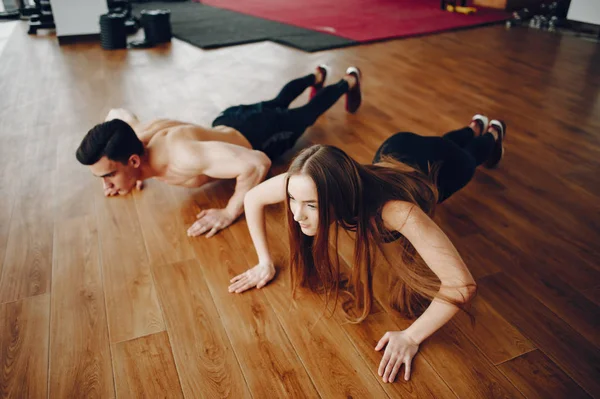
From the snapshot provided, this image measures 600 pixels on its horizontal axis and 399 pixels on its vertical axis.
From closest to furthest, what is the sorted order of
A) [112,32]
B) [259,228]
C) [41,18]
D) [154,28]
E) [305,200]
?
[305,200] → [259,228] → [112,32] → [154,28] → [41,18]

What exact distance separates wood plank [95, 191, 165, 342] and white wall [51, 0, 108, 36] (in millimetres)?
3497

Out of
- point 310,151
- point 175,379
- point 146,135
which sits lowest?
point 175,379

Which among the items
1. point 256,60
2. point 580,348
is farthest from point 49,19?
point 580,348

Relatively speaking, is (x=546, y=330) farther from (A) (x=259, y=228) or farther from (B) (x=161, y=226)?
(B) (x=161, y=226)

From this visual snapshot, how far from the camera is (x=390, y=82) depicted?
135 inches

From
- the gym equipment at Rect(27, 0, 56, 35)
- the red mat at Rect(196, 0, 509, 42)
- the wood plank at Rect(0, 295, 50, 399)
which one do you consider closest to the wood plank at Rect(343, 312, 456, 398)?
the wood plank at Rect(0, 295, 50, 399)

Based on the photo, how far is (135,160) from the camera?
171cm

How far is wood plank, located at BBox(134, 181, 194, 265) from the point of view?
67.2 inches

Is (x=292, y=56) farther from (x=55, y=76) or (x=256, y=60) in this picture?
(x=55, y=76)

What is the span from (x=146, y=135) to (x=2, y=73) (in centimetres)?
271

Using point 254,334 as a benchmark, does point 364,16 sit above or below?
above

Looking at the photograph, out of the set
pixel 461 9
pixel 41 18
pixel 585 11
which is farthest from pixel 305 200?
pixel 461 9

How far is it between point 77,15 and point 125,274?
4106 millimetres

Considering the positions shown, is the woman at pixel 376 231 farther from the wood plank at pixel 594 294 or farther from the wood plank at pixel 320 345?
the wood plank at pixel 594 294
